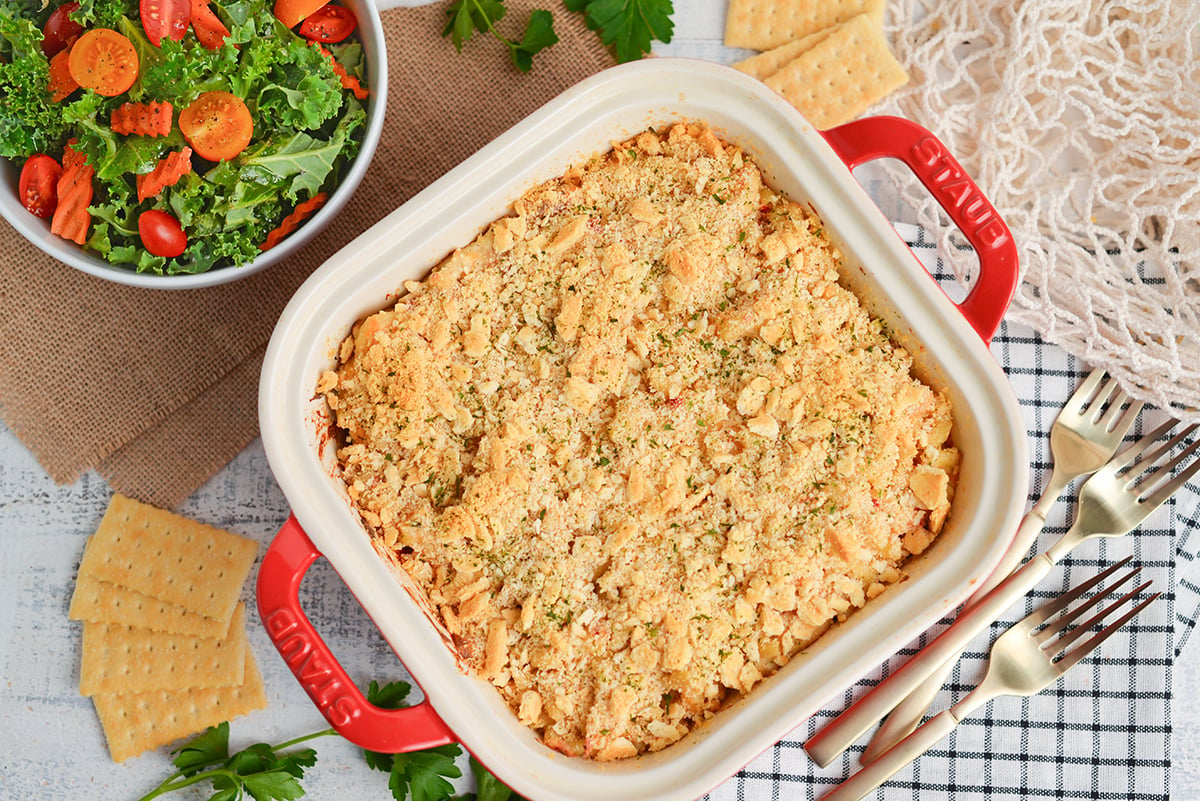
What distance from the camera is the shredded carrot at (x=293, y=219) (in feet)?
5.09

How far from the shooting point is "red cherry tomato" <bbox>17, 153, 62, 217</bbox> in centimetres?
153

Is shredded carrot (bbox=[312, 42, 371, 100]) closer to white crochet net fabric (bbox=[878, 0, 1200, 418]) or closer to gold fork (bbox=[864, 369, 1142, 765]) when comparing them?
white crochet net fabric (bbox=[878, 0, 1200, 418])

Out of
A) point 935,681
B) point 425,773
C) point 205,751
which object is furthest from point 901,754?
point 205,751

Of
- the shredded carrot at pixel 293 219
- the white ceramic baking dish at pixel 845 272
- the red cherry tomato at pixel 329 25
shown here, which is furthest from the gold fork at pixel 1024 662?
the red cherry tomato at pixel 329 25

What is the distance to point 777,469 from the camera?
1.48m

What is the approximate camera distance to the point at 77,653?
6.01 feet

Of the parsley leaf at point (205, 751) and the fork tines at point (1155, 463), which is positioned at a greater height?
the fork tines at point (1155, 463)

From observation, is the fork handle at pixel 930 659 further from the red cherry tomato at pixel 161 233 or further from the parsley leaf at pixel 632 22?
the red cherry tomato at pixel 161 233

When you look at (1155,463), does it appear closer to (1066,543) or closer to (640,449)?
(1066,543)

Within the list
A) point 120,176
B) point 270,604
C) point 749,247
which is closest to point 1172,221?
point 749,247

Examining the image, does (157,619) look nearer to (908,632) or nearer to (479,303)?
(479,303)

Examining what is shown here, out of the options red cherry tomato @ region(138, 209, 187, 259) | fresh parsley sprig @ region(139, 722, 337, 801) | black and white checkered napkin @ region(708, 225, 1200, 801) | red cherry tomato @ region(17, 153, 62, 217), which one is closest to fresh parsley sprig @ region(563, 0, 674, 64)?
black and white checkered napkin @ region(708, 225, 1200, 801)

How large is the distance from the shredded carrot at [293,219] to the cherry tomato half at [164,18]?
30 centimetres

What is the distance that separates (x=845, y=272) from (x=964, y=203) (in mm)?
208
